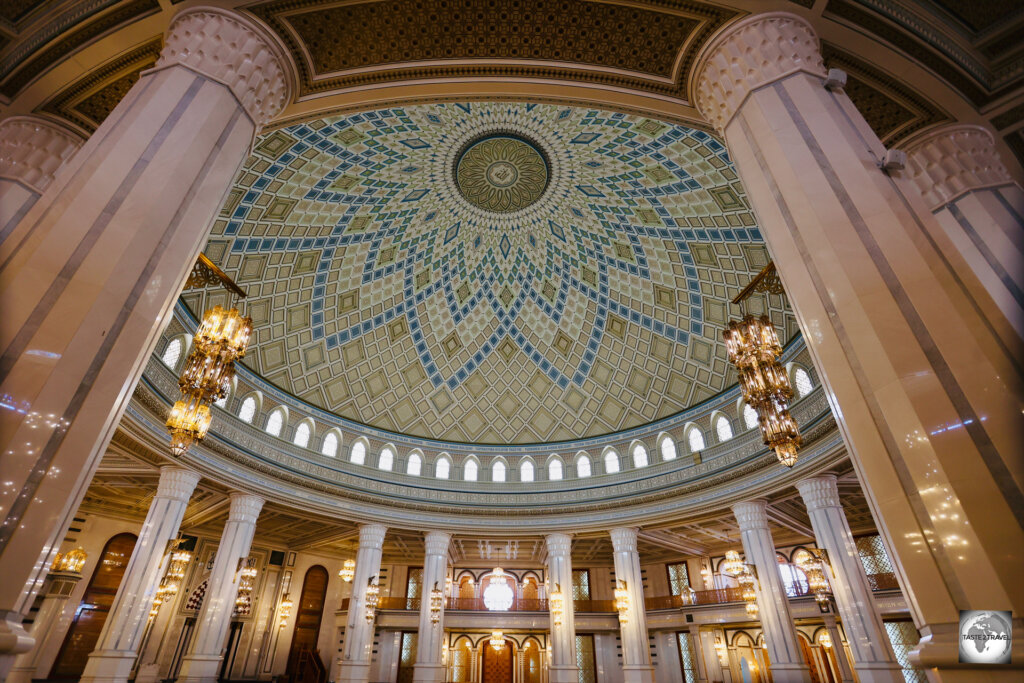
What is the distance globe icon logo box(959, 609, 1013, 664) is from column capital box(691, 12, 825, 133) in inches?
198

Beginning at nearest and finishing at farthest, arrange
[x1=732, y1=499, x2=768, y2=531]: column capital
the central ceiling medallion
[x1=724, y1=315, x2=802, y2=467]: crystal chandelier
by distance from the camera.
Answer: [x1=724, y1=315, x2=802, y2=467]: crystal chandelier < [x1=732, y1=499, x2=768, y2=531]: column capital < the central ceiling medallion

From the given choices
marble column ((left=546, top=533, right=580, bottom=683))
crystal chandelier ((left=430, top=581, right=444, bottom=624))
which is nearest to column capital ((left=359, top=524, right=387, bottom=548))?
crystal chandelier ((left=430, top=581, right=444, bottom=624))

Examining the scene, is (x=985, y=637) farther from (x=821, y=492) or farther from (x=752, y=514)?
(x=752, y=514)

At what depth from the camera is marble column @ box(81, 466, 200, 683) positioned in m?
10.4

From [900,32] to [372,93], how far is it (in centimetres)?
655

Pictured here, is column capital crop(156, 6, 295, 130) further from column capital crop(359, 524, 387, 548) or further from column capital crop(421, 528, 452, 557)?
column capital crop(421, 528, 452, 557)

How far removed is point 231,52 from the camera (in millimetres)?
5488

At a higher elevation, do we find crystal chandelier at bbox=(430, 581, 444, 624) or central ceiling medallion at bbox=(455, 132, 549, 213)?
central ceiling medallion at bbox=(455, 132, 549, 213)

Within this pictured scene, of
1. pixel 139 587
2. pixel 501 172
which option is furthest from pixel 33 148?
pixel 501 172

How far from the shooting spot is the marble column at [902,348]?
9.53 ft

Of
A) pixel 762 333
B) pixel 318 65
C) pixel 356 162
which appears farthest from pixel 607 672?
pixel 318 65

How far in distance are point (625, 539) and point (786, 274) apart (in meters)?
15.1

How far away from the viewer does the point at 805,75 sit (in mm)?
5070

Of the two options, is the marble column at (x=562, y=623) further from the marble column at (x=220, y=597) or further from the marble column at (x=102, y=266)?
the marble column at (x=102, y=266)
